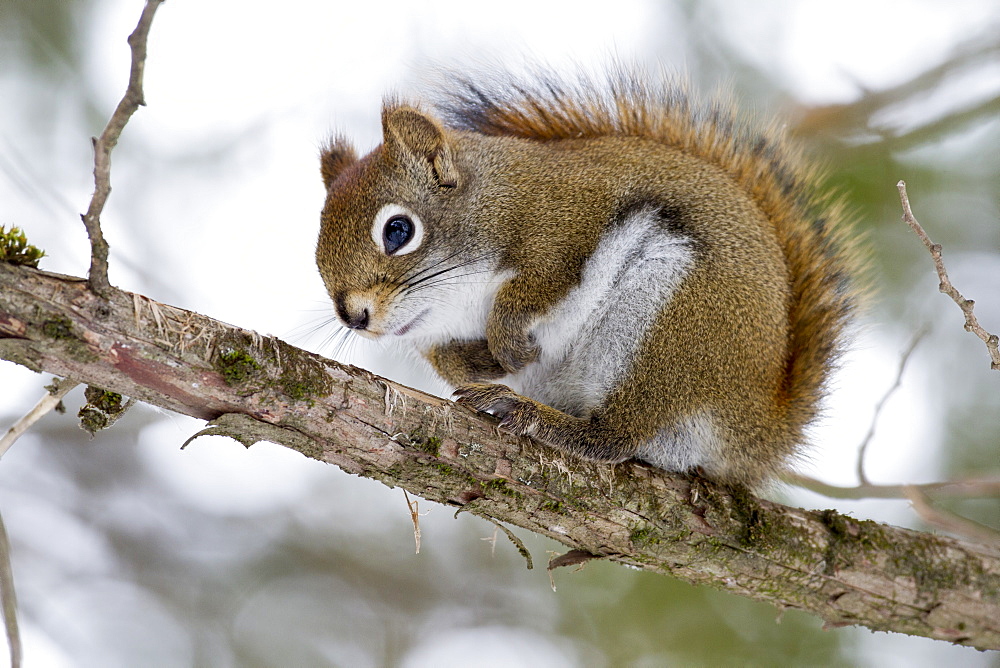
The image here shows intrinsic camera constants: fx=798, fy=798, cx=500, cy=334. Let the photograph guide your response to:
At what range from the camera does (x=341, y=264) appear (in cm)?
216

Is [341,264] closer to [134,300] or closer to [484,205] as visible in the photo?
[484,205]

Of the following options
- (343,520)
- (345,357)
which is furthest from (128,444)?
(345,357)

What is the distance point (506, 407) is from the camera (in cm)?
199

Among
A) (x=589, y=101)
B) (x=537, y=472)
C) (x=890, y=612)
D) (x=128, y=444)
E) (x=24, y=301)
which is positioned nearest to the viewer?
(x=24, y=301)

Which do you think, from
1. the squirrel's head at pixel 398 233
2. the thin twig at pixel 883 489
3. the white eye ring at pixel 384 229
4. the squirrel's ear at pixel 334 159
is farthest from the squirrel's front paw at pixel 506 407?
the squirrel's ear at pixel 334 159

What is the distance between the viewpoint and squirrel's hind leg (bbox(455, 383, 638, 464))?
6.49 feet

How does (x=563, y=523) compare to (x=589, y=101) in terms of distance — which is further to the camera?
(x=589, y=101)

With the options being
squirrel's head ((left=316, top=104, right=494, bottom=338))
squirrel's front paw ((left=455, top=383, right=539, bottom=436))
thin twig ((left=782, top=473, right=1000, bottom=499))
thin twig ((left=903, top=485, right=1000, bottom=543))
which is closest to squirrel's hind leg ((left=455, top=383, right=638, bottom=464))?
squirrel's front paw ((left=455, top=383, right=539, bottom=436))

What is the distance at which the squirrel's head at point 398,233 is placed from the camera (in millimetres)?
2152

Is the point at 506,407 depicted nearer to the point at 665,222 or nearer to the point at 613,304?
the point at 613,304

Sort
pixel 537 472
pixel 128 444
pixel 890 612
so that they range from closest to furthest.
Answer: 1. pixel 537 472
2. pixel 890 612
3. pixel 128 444

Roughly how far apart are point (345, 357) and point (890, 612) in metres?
1.73

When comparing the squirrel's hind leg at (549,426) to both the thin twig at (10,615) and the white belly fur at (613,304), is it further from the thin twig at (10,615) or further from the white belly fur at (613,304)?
the thin twig at (10,615)

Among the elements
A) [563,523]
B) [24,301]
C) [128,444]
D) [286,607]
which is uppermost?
[563,523]
